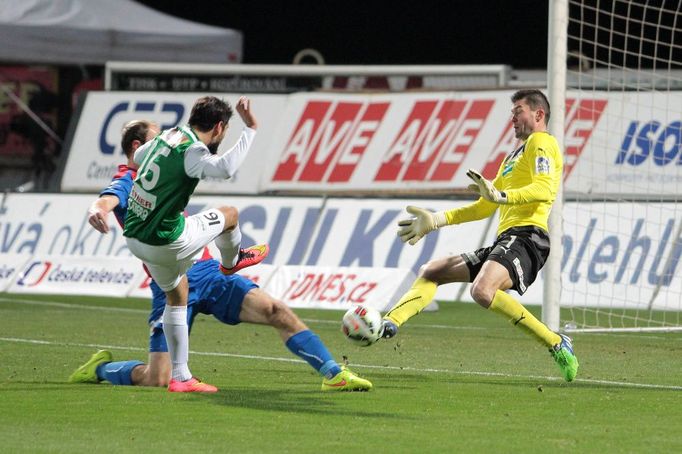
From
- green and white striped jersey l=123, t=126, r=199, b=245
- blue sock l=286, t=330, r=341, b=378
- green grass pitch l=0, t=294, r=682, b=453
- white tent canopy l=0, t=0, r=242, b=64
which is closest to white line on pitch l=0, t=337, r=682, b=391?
green grass pitch l=0, t=294, r=682, b=453

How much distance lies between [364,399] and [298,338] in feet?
2.04

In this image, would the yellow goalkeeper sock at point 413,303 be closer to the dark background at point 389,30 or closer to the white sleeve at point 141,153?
the white sleeve at point 141,153

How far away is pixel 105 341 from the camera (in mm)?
13320

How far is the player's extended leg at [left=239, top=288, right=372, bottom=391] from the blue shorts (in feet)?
0.27

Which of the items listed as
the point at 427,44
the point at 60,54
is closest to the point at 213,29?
the point at 60,54

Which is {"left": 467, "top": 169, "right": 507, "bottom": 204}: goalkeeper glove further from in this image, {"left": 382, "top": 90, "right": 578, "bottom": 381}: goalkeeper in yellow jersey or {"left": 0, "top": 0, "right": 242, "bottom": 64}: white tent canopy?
{"left": 0, "top": 0, "right": 242, "bottom": 64}: white tent canopy

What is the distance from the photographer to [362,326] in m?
9.31

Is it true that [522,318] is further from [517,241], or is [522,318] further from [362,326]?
[362,326]

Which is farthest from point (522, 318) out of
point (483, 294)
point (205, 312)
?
point (205, 312)

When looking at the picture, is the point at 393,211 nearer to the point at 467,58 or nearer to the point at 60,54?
the point at 60,54

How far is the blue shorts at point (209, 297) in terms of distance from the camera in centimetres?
958

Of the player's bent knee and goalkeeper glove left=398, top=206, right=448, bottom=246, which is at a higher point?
goalkeeper glove left=398, top=206, right=448, bottom=246

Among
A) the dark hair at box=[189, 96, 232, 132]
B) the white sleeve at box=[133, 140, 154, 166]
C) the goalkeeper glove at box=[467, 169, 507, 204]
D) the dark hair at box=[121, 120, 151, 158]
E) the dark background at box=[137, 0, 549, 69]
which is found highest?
the dark hair at box=[189, 96, 232, 132]

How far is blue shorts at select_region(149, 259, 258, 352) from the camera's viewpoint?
31.4 ft
